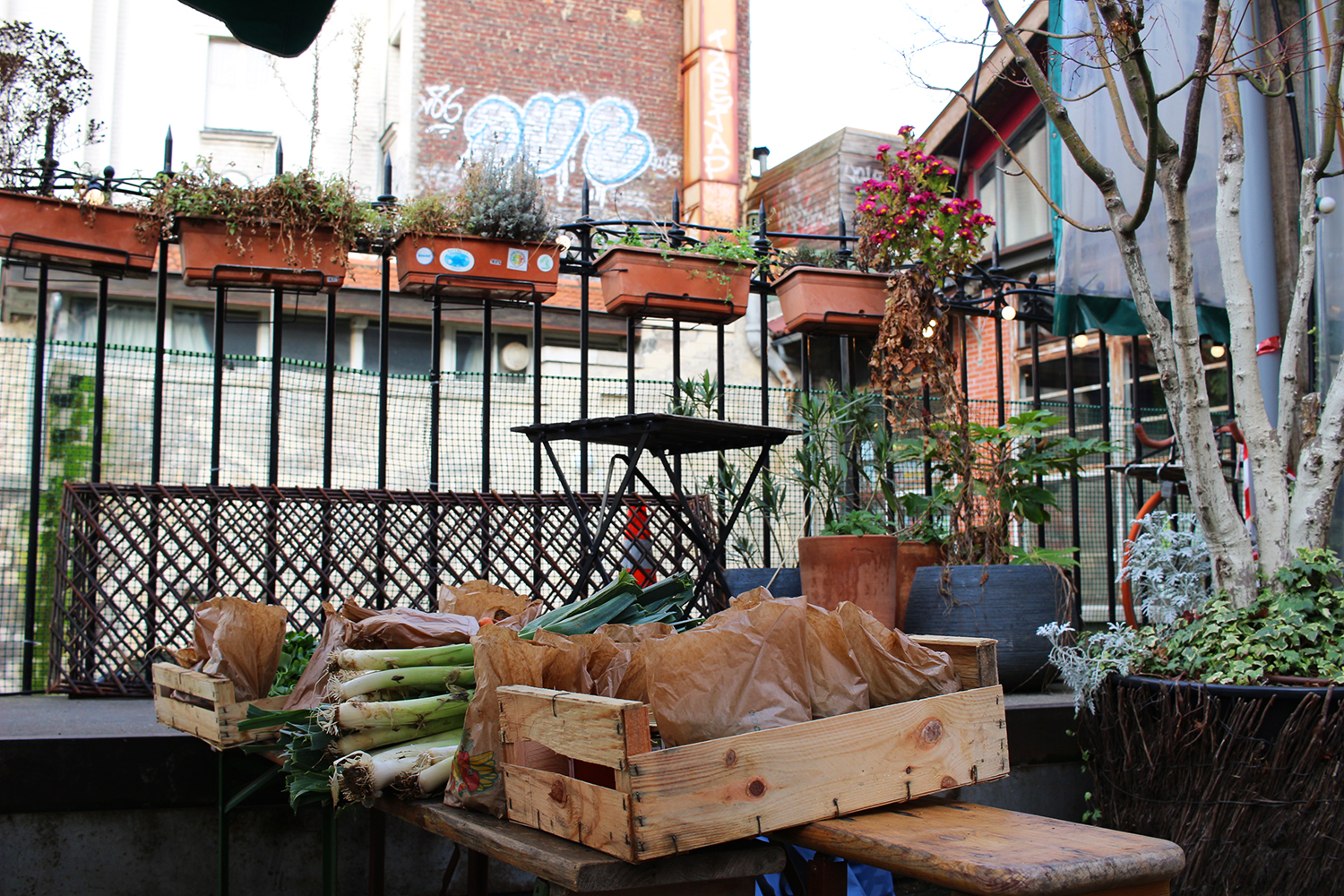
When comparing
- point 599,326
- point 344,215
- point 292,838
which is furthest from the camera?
point 599,326

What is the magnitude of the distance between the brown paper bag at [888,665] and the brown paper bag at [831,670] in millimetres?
17

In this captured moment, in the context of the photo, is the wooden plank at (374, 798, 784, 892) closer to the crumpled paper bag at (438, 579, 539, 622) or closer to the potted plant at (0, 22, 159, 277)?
the crumpled paper bag at (438, 579, 539, 622)

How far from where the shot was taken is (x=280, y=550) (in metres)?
3.80

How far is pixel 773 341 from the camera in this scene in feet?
36.3

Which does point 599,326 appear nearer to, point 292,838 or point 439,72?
point 439,72

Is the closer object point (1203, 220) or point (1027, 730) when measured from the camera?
point (1027, 730)

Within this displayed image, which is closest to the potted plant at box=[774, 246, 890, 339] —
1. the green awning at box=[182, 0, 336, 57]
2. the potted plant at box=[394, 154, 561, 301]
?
the potted plant at box=[394, 154, 561, 301]

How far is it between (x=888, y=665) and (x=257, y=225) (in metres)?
3.25

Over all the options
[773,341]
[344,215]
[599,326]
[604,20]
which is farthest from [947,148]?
[344,215]

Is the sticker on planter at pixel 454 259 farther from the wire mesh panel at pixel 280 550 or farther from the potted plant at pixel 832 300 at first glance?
the potted plant at pixel 832 300

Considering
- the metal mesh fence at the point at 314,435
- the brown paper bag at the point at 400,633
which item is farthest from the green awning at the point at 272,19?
Answer: the metal mesh fence at the point at 314,435

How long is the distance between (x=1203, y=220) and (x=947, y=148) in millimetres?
8068

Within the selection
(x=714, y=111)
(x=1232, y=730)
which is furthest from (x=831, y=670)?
(x=714, y=111)

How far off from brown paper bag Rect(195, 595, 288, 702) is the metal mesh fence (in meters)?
2.95
